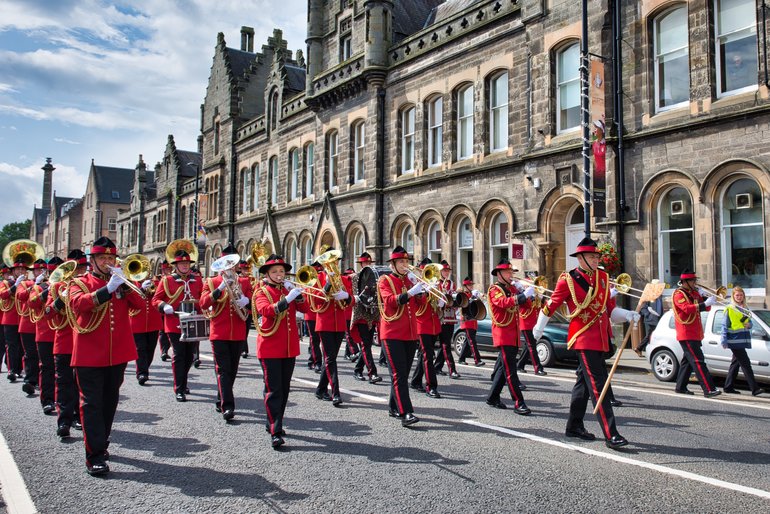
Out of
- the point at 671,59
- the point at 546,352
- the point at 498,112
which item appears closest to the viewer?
the point at 546,352

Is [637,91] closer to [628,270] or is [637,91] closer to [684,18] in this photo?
[684,18]

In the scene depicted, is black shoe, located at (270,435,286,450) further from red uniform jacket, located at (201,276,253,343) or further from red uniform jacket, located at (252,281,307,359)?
red uniform jacket, located at (201,276,253,343)

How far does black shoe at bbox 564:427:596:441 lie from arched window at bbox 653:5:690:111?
39.6ft

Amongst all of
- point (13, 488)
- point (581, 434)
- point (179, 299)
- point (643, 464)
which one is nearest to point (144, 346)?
point (179, 299)

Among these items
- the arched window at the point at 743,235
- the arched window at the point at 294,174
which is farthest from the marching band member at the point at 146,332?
the arched window at the point at 294,174

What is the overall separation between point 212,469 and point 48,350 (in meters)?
4.13

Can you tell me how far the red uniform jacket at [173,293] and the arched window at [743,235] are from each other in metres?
12.1

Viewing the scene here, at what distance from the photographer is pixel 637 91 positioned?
16719 millimetres

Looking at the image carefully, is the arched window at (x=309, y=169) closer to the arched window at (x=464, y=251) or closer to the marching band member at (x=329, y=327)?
the arched window at (x=464, y=251)

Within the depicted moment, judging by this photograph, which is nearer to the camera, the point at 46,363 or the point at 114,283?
the point at 114,283

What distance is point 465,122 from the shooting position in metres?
22.6

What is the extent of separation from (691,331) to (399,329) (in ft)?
16.9

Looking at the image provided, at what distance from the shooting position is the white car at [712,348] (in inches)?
420

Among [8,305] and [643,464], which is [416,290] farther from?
[8,305]
